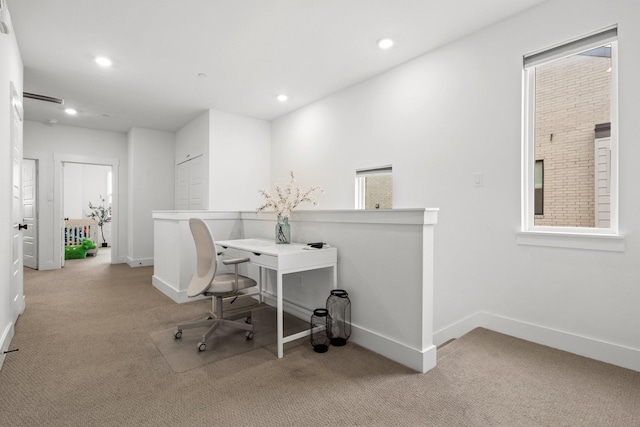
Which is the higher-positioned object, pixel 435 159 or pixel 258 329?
pixel 435 159

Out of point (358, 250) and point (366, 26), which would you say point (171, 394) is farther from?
point (366, 26)

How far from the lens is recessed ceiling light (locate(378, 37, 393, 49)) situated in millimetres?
3085

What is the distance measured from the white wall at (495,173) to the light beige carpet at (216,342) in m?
1.55

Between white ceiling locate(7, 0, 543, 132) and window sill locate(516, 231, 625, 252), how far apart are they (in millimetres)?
1777

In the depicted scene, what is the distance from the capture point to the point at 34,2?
2543mm

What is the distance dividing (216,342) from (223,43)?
2715mm

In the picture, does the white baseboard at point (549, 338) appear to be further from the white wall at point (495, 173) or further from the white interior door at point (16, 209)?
the white interior door at point (16, 209)

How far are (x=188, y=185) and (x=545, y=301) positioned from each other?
539 cm

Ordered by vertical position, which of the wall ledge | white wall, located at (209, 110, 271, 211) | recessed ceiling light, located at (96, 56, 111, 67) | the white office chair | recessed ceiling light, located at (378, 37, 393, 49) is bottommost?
the white office chair

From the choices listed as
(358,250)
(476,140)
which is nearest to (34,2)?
(358,250)

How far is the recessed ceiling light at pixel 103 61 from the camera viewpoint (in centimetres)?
345

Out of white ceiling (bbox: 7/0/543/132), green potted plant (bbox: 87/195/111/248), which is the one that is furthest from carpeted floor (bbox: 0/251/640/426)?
green potted plant (bbox: 87/195/111/248)

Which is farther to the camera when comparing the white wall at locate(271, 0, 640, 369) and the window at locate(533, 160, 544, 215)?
the window at locate(533, 160, 544, 215)

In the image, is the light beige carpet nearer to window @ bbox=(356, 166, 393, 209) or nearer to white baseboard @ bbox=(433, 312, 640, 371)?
white baseboard @ bbox=(433, 312, 640, 371)
